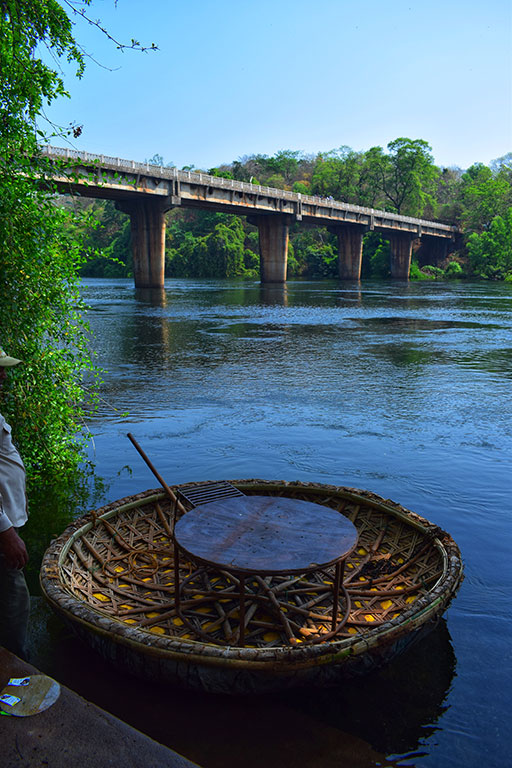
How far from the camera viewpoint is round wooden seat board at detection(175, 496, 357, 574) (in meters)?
3.83

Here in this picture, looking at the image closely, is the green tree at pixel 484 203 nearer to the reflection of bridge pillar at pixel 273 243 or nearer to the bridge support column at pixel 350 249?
the bridge support column at pixel 350 249

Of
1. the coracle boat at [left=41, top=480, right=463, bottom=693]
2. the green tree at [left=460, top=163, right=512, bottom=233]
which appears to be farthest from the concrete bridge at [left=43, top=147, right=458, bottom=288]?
the coracle boat at [left=41, top=480, right=463, bottom=693]

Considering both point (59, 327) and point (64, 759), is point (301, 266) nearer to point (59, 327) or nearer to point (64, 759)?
point (59, 327)

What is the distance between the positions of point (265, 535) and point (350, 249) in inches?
2849

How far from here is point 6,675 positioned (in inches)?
124

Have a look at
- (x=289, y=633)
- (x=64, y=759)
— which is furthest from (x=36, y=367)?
(x=64, y=759)

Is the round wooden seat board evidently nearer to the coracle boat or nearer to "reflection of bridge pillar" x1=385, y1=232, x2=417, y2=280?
the coracle boat

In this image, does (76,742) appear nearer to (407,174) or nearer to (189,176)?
(189,176)

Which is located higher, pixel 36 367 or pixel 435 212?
pixel 435 212

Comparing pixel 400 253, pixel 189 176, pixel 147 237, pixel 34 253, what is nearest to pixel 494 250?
pixel 400 253

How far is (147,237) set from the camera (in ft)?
168

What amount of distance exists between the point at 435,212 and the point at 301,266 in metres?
24.1

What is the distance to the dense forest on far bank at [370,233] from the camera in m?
79.8

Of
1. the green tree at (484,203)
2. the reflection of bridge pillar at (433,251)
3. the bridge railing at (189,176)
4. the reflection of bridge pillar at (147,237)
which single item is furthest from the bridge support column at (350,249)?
the reflection of bridge pillar at (147,237)
